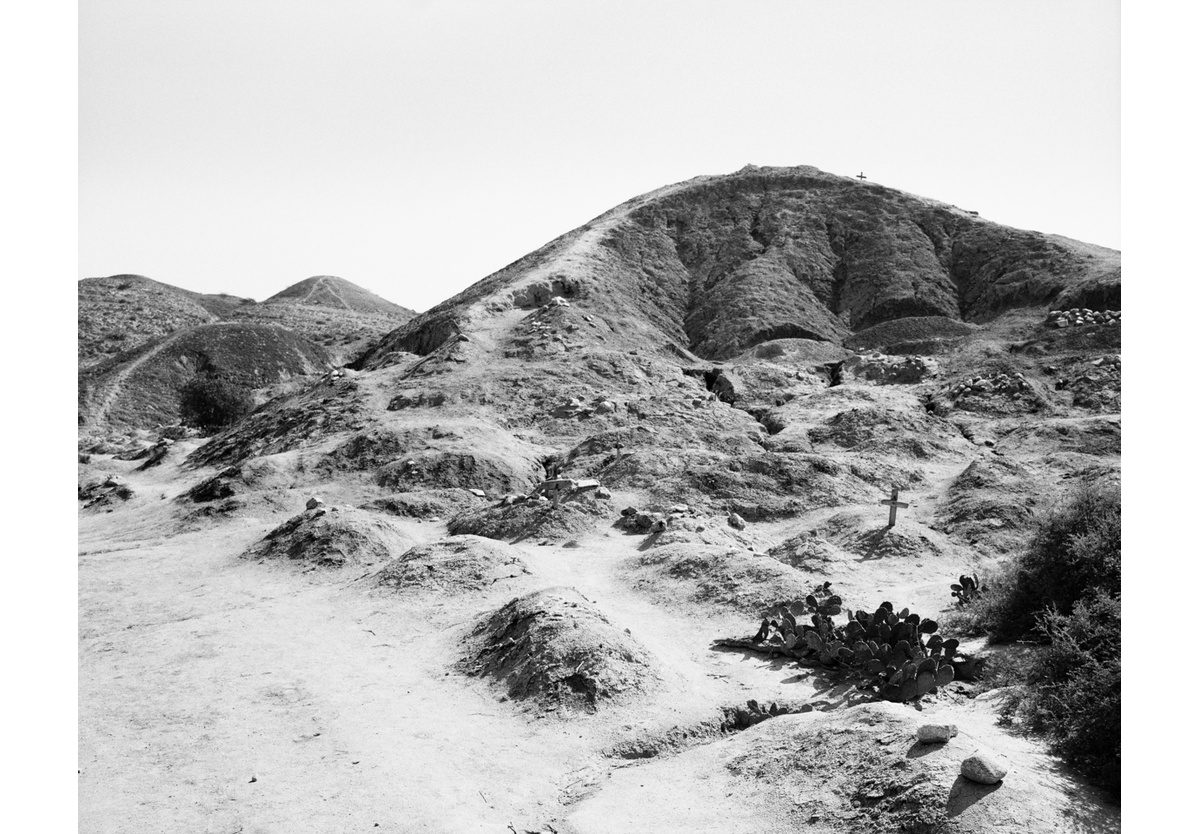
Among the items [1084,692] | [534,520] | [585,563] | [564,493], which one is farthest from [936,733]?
[564,493]

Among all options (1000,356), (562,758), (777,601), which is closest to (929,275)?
(1000,356)

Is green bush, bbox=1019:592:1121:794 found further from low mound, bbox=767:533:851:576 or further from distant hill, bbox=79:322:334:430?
distant hill, bbox=79:322:334:430

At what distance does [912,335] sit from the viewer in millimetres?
47062

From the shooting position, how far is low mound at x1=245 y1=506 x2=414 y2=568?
1905 cm

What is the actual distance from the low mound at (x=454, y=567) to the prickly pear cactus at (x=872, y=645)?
16.7 feet

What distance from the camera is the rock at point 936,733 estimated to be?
8.58m

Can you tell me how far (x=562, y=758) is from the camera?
34.4 feet

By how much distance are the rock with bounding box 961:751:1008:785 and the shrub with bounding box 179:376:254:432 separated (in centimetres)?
4341

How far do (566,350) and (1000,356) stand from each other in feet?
58.8

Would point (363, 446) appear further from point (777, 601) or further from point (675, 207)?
point (675, 207)

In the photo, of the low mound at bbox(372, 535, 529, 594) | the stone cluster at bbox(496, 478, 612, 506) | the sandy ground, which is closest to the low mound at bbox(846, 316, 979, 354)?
the stone cluster at bbox(496, 478, 612, 506)

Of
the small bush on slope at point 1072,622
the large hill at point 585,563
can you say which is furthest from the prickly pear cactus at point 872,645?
the small bush on slope at point 1072,622

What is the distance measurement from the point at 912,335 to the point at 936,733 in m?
41.0

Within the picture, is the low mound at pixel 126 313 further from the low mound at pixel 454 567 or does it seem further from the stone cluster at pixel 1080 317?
Answer: the stone cluster at pixel 1080 317
